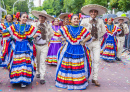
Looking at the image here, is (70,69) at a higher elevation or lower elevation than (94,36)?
lower

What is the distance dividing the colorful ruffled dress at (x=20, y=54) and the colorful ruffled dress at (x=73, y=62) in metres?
0.84

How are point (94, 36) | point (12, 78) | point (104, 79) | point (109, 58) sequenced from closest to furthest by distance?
1. point (12, 78)
2. point (94, 36)
3. point (104, 79)
4. point (109, 58)

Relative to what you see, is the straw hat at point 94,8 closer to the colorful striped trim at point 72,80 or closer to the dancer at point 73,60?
the dancer at point 73,60

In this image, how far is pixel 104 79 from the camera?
660 cm

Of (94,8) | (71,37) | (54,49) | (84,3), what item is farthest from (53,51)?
(84,3)

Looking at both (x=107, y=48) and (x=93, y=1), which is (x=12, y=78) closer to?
(x=107, y=48)

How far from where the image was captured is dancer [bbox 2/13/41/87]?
5172mm

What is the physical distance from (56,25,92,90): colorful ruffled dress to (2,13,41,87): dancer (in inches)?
32.9

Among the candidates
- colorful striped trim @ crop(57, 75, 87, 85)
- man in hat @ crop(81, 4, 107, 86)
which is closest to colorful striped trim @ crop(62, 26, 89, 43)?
man in hat @ crop(81, 4, 107, 86)

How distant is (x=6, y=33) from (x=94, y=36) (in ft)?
8.25

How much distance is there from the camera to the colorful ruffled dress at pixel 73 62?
5.29 metres

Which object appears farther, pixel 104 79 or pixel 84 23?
pixel 104 79

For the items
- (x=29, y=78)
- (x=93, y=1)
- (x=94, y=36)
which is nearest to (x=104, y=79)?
(x=94, y=36)

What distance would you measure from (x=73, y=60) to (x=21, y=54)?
1.39 meters
